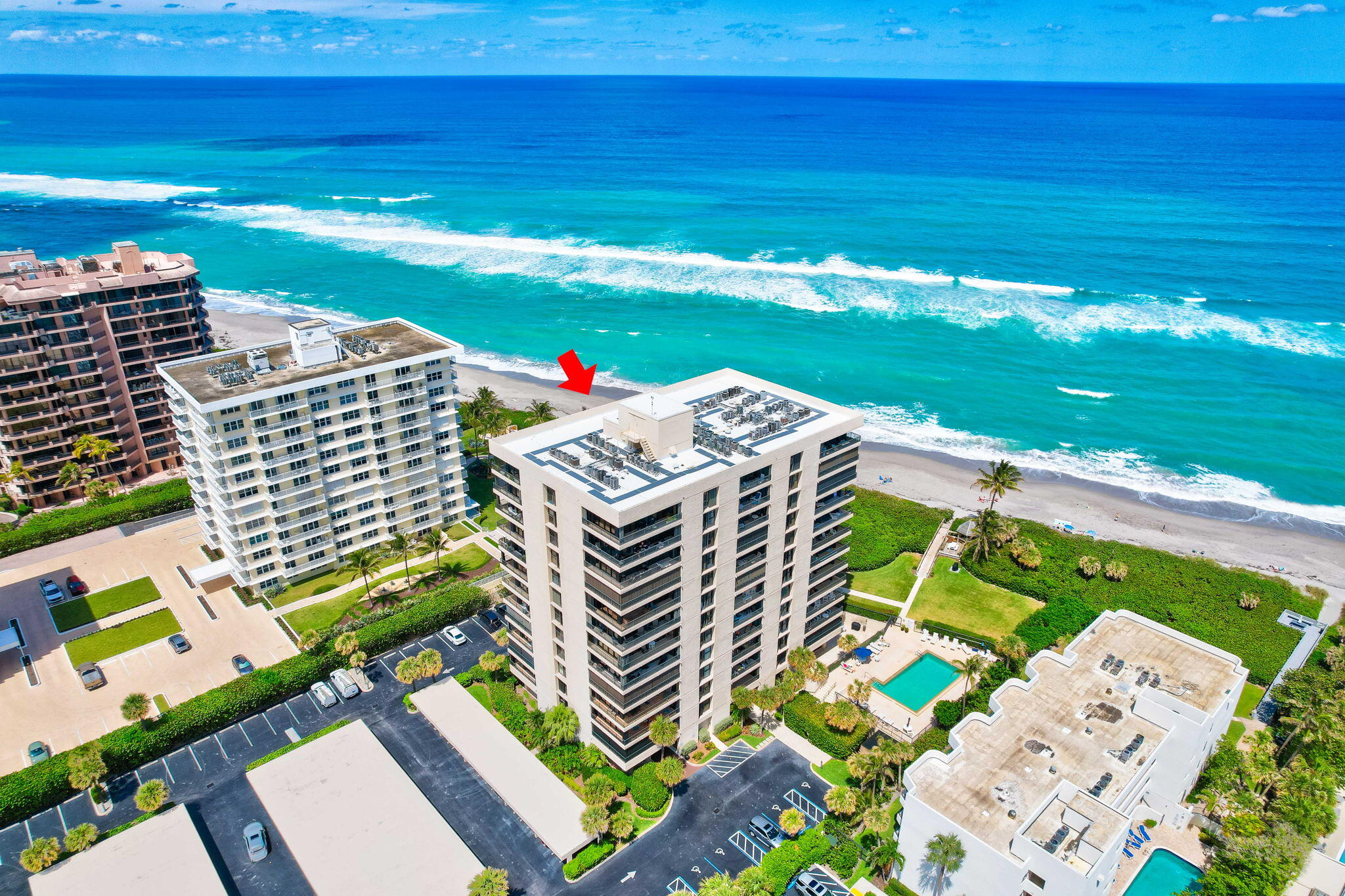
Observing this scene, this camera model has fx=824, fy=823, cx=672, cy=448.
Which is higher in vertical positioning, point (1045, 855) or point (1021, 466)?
point (1045, 855)

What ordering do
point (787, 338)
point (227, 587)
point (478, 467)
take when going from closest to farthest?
1. point (227, 587)
2. point (478, 467)
3. point (787, 338)

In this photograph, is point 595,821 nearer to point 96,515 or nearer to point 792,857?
point 792,857

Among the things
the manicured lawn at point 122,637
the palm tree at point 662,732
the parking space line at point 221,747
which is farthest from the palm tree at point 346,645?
the palm tree at point 662,732

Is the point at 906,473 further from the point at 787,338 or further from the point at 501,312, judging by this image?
the point at 501,312

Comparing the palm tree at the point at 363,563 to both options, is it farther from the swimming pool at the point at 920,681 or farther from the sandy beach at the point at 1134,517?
the sandy beach at the point at 1134,517

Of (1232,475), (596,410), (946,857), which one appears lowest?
(1232,475)

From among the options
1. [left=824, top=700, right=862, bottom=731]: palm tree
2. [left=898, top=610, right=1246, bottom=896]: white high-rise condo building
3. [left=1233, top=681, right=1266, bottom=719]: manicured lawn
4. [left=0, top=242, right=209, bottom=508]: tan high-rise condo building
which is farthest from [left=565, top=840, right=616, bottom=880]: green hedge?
[left=0, top=242, right=209, bottom=508]: tan high-rise condo building

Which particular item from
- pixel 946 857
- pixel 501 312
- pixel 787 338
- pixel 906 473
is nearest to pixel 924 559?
pixel 906 473
